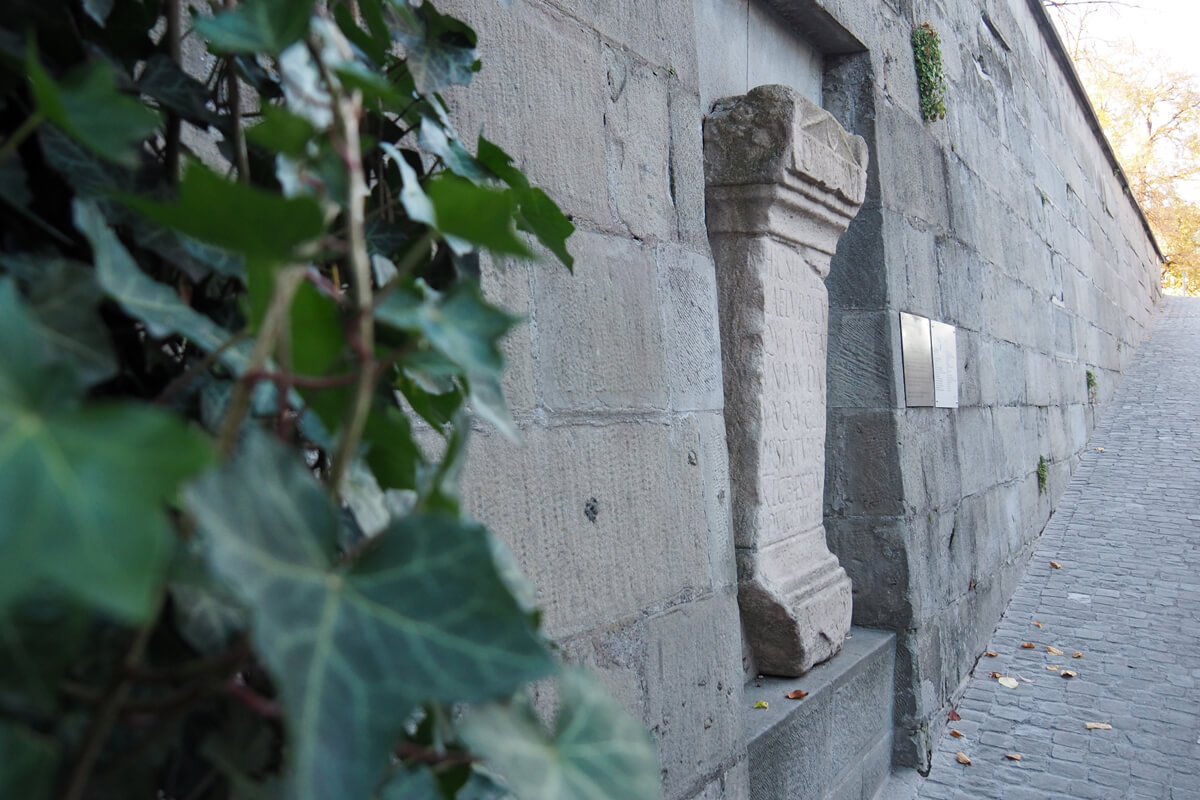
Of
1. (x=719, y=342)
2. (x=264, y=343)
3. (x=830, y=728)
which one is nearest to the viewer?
(x=264, y=343)

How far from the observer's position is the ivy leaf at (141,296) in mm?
423

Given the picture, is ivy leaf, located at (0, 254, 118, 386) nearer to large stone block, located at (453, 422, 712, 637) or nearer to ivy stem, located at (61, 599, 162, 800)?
ivy stem, located at (61, 599, 162, 800)

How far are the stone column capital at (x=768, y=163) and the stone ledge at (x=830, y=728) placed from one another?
137 centimetres

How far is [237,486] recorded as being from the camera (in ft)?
0.99

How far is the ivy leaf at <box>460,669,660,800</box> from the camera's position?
389mm

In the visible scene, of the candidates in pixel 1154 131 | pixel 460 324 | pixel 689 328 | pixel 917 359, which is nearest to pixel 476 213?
pixel 460 324

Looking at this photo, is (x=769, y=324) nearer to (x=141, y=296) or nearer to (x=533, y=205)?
(x=533, y=205)

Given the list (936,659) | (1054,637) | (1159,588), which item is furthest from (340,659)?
(1159,588)

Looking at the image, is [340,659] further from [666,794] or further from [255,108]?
[666,794]

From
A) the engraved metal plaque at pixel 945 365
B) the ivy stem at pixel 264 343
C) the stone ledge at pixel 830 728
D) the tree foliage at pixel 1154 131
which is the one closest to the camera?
the ivy stem at pixel 264 343

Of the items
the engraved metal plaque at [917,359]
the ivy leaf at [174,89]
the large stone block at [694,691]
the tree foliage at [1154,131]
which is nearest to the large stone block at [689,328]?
the large stone block at [694,691]

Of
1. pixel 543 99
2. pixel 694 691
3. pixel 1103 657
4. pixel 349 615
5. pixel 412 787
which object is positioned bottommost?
pixel 1103 657

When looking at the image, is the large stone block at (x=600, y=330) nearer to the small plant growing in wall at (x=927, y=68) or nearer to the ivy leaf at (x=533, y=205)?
the ivy leaf at (x=533, y=205)

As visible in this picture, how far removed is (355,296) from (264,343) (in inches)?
2.2
